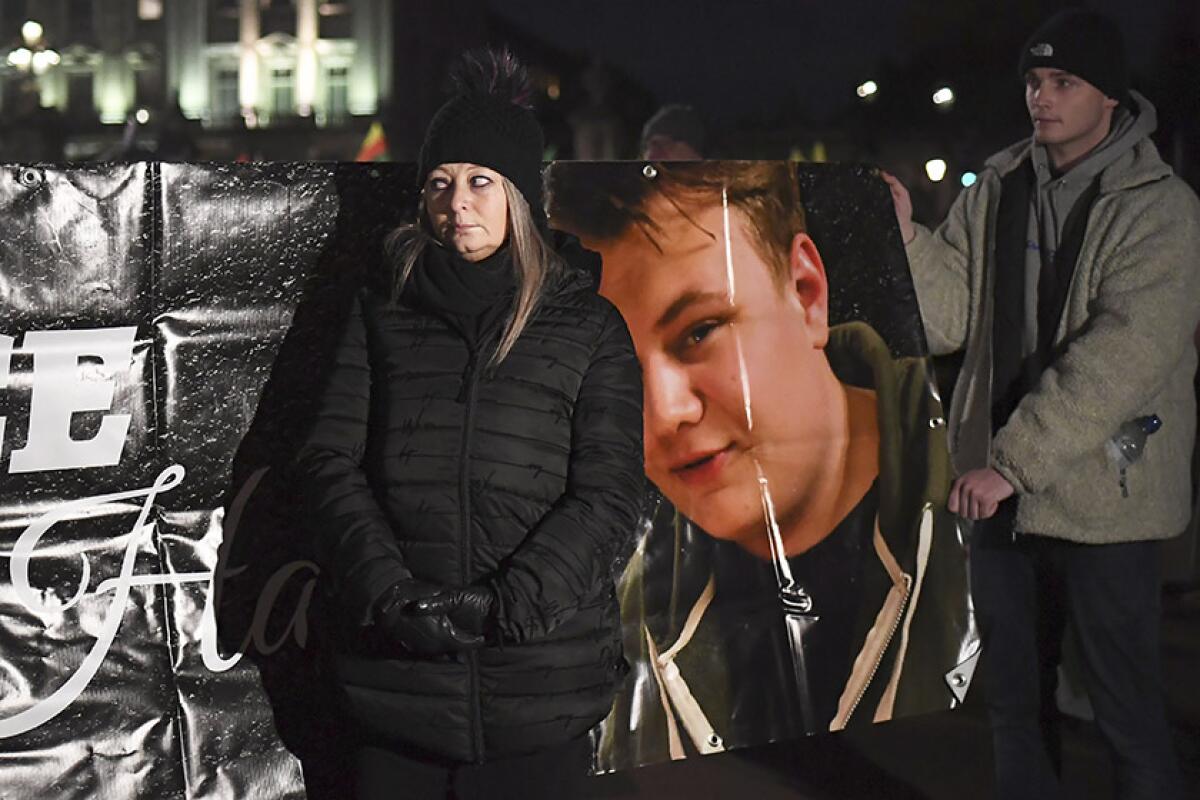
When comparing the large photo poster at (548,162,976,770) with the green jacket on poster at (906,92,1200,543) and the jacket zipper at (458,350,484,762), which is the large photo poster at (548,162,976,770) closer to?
the green jacket on poster at (906,92,1200,543)

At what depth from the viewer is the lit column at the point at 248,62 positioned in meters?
33.8

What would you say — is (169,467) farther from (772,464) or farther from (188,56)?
(188,56)

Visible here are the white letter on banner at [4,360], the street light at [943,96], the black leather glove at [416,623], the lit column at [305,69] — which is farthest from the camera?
the lit column at [305,69]

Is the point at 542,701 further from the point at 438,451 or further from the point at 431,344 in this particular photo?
the point at 431,344

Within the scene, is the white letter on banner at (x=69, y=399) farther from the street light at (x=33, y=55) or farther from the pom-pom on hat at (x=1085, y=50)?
the street light at (x=33, y=55)

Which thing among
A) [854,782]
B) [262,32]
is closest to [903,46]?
[854,782]

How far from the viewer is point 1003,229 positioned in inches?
133

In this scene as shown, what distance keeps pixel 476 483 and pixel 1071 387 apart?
1.37 m

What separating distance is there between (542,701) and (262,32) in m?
33.1

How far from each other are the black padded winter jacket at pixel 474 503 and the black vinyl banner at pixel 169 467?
47 cm

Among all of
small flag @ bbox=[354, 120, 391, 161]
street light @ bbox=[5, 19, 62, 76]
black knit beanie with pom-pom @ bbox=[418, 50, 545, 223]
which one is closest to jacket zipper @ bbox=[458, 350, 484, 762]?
black knit beanie with pom-pom @ bbox=[418, 50, 545, 223]

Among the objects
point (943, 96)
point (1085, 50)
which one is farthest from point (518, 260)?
point (943, 96)

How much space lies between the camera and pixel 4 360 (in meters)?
2.72

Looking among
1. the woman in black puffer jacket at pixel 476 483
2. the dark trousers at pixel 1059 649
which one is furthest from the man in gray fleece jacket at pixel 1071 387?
the woman in black puffer jacket at pixel 476 483
